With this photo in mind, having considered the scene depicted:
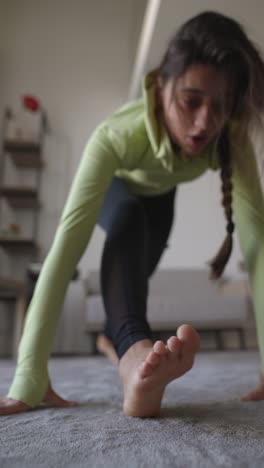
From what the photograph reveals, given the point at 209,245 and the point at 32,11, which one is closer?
the point at 209,245

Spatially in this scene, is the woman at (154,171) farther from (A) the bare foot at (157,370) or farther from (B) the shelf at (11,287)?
(B) the shelf at (11,287)

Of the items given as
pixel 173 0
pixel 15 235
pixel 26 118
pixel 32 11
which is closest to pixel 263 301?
pixel 173 0

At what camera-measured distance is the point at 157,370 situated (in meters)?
0.45

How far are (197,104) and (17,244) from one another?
2318 millimetres

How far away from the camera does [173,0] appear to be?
6.43 feet

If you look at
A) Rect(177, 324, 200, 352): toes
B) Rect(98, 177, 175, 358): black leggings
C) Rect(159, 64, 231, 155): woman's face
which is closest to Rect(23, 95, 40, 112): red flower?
Rect(98, 177, 175, 358): black leggings

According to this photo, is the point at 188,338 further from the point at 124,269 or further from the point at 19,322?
the point at 19,322

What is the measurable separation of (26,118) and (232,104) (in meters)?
2.62

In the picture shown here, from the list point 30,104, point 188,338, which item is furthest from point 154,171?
point 30,104

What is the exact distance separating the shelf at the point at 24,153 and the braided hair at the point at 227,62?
7.46 feet

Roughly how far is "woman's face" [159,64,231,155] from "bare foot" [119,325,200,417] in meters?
0.37

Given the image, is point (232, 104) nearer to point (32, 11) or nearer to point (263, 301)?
point (263, 301)

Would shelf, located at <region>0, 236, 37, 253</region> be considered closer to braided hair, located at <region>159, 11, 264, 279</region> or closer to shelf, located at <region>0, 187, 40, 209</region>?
shelf, located at <region>0, 187, 40, 209</region>

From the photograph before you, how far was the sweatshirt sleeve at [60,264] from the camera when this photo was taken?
0.54 metres
